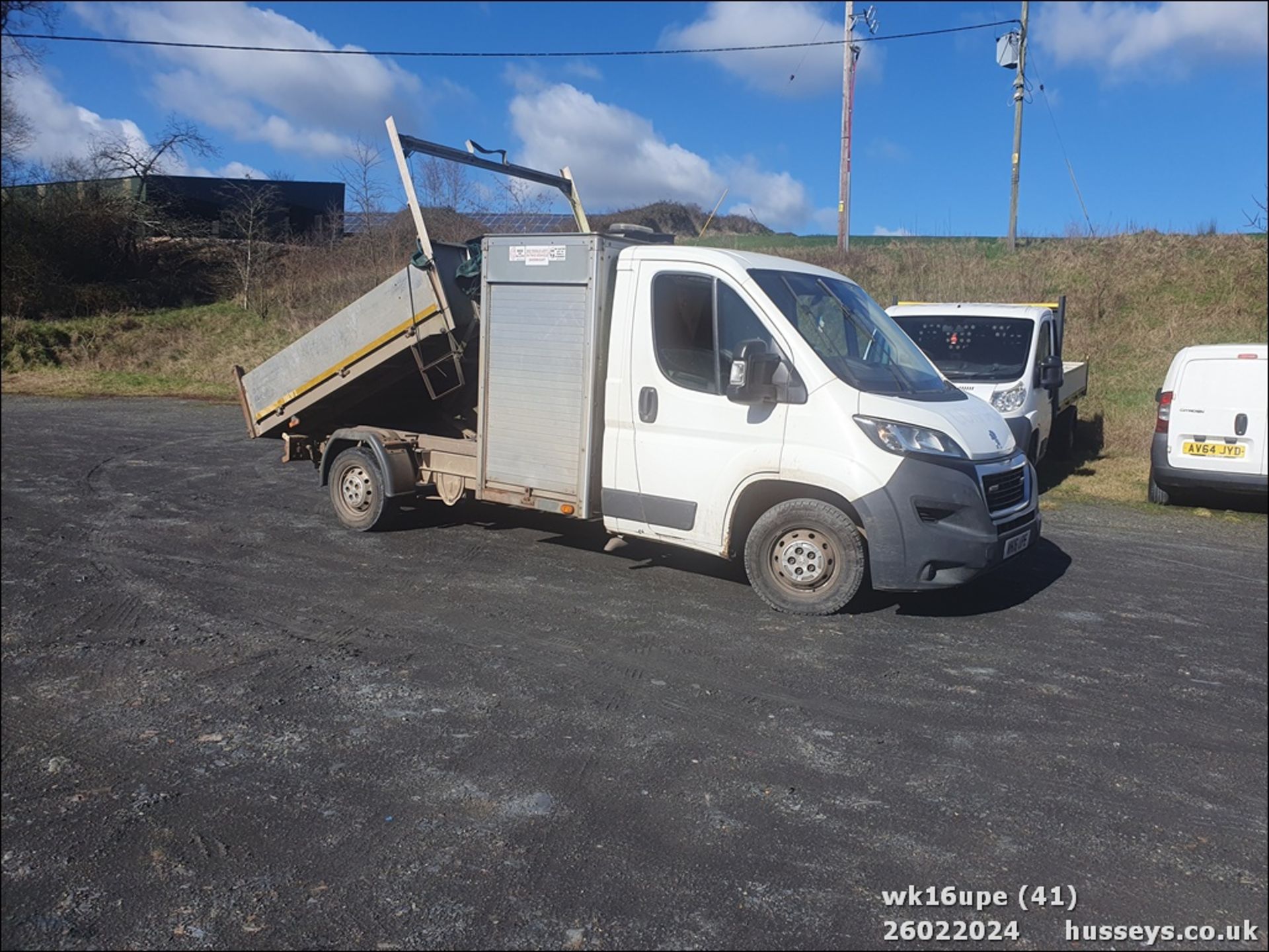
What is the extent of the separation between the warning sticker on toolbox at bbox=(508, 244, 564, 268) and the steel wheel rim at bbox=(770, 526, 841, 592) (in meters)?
2.56

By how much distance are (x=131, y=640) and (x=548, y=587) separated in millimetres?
2633

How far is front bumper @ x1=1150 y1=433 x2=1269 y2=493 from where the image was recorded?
7.76 feet

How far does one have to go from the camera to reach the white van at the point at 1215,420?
7.80 ft

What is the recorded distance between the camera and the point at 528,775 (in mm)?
3836

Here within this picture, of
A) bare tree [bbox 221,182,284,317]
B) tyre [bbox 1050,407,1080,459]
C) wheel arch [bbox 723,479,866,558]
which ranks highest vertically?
bare tree [bbox 221,182,284,317]

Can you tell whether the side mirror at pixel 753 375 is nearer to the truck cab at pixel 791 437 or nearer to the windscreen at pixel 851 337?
the truck cab at pixel 791 437

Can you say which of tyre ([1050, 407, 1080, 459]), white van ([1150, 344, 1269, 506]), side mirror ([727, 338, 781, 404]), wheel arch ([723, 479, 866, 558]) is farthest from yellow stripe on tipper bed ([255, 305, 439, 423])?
tyre ([1050, 407, 1080, 459])

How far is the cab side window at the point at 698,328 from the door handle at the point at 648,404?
0.16m

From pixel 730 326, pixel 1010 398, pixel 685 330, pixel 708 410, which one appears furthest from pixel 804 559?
pixel 1010 398

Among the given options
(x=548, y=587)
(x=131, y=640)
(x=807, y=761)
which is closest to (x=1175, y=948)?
(x=807, y=761)

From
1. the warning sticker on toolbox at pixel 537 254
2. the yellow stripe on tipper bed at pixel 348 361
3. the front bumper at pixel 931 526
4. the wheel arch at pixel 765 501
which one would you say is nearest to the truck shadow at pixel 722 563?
the wheel arch at pixel 765 501

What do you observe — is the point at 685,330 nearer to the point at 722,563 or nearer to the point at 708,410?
the point at 708,410

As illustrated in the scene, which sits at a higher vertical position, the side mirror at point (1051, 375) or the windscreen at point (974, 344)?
the windscreen at point (974, 344)

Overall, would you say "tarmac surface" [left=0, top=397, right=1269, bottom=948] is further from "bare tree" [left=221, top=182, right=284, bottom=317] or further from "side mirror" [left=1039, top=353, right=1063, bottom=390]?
"side mirror" [left=1039, top=353, right=1063, bottom=390]
